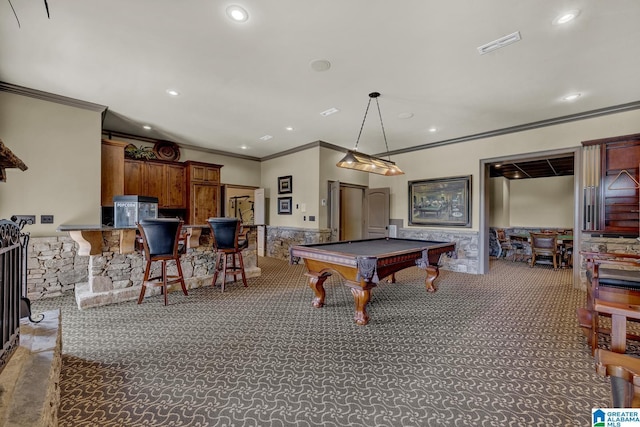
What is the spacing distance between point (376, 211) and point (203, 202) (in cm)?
431

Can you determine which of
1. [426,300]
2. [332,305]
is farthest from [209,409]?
[426,300]

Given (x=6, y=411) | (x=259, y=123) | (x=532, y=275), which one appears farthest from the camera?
(x=532, y=275)

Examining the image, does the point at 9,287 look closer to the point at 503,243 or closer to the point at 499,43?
the point at 499,43

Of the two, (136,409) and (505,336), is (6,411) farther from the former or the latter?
(505,336)

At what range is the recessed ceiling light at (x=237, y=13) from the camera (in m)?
2.27

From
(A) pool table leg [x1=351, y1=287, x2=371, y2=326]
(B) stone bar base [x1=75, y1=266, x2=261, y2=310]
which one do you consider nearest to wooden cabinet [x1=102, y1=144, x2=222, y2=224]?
(B) stone bar base [x1=75, y1=266, x2=261, y2=310]

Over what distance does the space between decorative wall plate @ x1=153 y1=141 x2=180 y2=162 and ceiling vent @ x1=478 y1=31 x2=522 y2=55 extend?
6136 mm

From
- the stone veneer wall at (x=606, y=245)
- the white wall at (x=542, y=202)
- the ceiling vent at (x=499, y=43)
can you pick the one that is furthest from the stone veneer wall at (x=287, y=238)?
the white wall at (x=542, y=202)

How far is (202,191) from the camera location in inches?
247

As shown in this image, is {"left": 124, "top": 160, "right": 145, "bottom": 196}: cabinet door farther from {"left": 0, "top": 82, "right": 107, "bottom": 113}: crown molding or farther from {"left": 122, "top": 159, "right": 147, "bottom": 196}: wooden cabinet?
{"left": 0, "top": 82, "right": 107, "bottom": 113}: crown molding

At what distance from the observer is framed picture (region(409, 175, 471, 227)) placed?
5797 millimetres

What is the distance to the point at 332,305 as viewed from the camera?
3.65 metres

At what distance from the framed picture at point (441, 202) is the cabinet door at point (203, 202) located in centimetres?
470

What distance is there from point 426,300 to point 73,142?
573 centimetres
